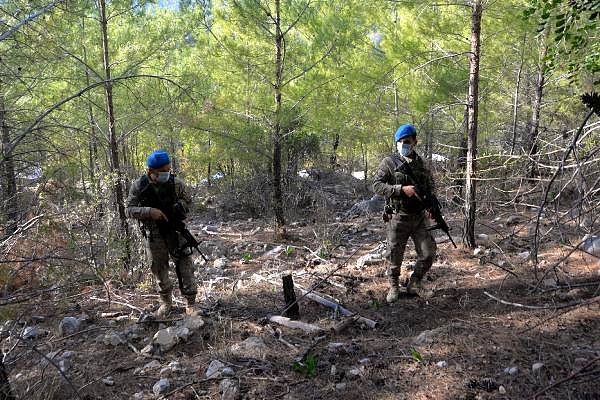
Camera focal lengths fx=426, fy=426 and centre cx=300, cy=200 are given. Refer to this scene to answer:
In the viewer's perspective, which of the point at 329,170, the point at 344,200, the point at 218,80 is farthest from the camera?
the point at 329,170

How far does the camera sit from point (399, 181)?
434cm

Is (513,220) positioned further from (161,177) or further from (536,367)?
(161,177)

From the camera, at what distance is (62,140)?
17.0 ft

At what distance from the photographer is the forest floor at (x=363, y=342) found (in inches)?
108

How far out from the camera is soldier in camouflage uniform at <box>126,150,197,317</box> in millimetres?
4145

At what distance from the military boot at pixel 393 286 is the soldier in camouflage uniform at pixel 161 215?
2.04 metres

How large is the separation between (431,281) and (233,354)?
269cm

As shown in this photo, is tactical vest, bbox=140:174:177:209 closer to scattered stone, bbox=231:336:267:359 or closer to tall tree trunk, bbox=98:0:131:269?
scattered stone, bbox=231:336:267:359

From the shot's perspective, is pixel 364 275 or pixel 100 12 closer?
pixel 364 275

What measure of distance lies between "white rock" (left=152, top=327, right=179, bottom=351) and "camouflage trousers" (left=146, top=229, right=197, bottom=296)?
67 centimetres

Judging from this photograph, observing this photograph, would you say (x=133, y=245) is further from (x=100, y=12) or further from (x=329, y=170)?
(x=329, y=170)

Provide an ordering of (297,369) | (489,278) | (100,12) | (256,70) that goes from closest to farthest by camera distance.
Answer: (297,369), (489,278), (100,12), (256,70)

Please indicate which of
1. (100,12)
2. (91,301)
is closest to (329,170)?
(100,12)

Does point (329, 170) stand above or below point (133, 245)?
above
